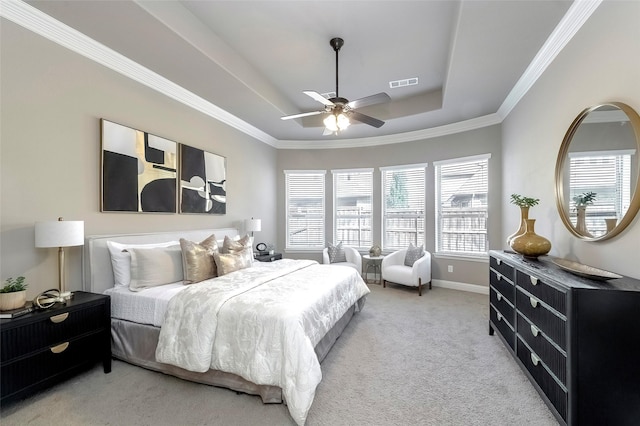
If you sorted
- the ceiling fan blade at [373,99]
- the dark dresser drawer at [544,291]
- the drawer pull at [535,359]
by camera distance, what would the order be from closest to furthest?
1. the dark dresser drawer at [544,291]
2. the drawer pull at [535,359]
3. the ceiling fan blade at [373,99]

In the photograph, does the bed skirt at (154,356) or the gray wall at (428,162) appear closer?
the bed skirt at (154,356)

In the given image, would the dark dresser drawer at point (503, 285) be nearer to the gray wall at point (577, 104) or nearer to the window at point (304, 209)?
the gray wall at point (577, 104)

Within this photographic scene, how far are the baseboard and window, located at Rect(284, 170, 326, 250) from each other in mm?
2570

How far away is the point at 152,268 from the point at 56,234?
0.83m

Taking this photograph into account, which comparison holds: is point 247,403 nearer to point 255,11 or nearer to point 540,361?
point 540,361

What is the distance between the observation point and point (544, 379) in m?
1.99

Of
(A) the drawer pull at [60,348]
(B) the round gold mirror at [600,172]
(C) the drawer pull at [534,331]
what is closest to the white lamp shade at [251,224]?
(A) the drawer pull at [60,348]

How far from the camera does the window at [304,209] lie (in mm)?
6453

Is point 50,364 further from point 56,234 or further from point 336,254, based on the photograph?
point 336,254

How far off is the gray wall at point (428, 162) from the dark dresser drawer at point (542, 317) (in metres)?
2.70

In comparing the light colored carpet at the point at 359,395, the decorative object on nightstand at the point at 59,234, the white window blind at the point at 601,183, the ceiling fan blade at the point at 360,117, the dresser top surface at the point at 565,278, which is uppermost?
the ceiling fan blade at the point at 360,117

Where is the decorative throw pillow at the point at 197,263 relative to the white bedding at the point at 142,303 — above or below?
above

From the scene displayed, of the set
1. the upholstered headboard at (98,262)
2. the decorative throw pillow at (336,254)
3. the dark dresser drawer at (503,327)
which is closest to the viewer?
the dark dresser drawer at (503,327)

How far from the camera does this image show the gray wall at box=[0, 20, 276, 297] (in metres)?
2.30
